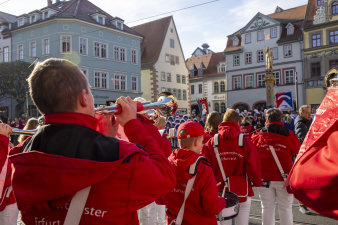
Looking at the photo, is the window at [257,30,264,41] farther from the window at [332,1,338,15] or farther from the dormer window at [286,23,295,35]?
the window at [332,1,338,15]

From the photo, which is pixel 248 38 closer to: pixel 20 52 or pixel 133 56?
pixel 133 56

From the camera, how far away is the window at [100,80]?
3088 centimetres

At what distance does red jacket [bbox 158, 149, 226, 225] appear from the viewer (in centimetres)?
274

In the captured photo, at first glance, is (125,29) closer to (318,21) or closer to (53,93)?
(318,21)

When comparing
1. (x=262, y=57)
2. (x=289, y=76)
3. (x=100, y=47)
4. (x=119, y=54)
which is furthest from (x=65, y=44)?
(x=289, y=76)

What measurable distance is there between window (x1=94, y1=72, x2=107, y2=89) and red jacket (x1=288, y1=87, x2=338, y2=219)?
30.4m

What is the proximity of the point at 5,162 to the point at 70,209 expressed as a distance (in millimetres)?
2261

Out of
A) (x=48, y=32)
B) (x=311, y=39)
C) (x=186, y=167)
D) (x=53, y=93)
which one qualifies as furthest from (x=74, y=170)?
(x=311, y=39)

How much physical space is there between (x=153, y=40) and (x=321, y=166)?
40.4 metres

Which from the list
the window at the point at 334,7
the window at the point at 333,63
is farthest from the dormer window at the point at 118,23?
the window at the point at 334,7

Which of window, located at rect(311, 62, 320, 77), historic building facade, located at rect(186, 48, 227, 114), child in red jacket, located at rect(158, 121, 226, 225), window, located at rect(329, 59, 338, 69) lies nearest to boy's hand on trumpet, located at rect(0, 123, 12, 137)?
child in red jacket, located at rect(158, 121, 226, 225)

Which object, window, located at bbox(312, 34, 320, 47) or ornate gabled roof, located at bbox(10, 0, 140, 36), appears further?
window, located at bbox(312, 34, 320, 47)

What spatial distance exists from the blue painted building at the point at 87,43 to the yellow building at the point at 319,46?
19.3 m

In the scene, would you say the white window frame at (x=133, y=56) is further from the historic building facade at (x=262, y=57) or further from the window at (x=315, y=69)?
the window at (x=315, y=69)
